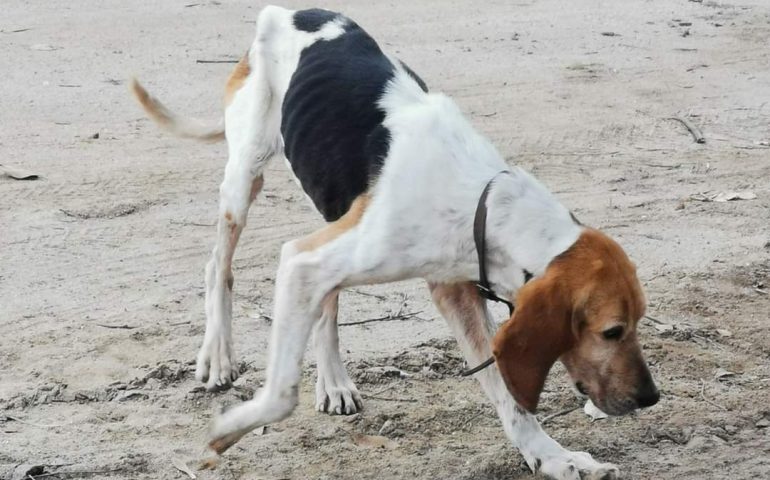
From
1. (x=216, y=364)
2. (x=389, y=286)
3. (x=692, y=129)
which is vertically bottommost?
(x=692, y=129)

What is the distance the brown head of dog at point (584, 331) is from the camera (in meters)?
3.89

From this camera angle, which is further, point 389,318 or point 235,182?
point 389,318

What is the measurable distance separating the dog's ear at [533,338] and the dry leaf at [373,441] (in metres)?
1.14

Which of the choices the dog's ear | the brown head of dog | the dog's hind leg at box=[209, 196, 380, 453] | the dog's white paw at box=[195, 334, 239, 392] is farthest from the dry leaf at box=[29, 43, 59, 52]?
the dog's ear

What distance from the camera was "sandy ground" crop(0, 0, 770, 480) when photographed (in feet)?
16.4

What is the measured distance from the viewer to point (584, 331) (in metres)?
4.01

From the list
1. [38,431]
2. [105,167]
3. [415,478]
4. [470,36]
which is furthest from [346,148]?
[470,36]

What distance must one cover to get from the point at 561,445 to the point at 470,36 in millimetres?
6342

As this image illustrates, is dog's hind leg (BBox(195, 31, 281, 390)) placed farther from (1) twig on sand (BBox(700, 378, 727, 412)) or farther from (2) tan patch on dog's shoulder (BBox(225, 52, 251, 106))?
(1) twig on sand (BBox(700, 378, 727, 412))

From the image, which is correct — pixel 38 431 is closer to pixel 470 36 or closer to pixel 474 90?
pixel 474 90

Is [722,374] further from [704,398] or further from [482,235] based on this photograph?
[482,235]

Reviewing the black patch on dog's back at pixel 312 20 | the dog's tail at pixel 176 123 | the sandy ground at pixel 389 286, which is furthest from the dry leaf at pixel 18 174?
the black patch on dog's back at pixel 312 20

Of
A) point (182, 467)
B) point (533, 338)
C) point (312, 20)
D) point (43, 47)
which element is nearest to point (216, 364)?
point (182, 467)

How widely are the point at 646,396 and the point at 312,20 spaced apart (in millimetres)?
2225
